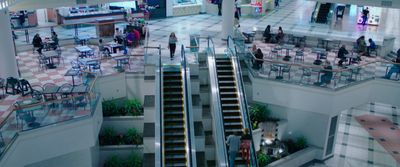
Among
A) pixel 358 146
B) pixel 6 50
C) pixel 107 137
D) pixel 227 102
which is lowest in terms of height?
pixel 358 146

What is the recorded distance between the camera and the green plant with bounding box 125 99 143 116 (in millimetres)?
17141

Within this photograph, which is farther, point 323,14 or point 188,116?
point 323,14

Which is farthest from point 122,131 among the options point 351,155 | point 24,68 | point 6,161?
point 351,155

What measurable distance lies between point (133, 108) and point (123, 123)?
0.81 metres

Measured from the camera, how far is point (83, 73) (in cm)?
1595

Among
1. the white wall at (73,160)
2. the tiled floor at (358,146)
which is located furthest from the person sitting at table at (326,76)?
the white wall at (73,160)

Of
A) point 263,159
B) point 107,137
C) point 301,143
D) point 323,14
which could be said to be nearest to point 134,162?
point 107,137

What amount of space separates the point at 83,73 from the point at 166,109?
333 centimetres

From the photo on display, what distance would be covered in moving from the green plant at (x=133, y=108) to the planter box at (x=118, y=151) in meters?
1.58

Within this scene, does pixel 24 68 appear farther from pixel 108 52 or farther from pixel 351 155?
pixel 351 155

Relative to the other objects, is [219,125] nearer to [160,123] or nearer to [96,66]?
[160,123]

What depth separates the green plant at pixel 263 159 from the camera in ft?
53.0

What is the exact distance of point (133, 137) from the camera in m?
16.4

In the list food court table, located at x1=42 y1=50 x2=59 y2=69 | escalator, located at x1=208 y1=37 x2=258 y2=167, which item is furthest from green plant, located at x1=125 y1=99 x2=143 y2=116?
food court table, located at x1=42 y1=50 x2=59 y2=69
